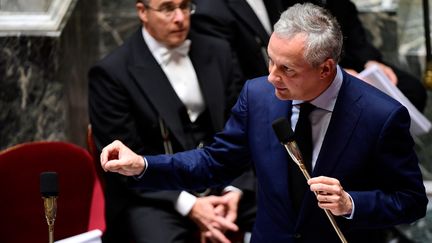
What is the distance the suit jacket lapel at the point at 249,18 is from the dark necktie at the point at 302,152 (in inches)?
48.1

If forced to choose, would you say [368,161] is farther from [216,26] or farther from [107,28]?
[107,28]

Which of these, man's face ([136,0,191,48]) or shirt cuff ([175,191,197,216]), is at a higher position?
man's face ([136,0,191,48])

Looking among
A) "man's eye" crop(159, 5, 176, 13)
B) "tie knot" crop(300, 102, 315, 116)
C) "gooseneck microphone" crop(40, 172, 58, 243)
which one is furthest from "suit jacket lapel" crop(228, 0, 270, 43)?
"gooseneck microphone" crop(40, 172, 58, 243)

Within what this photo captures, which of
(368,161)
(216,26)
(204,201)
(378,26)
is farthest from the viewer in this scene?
(378,26)

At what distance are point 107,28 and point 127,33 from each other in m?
0.11

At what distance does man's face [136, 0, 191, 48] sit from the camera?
3.10 meters

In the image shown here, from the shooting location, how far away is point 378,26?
13.1ft

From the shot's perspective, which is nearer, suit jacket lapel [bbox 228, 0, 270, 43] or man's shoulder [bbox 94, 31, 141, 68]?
man's shoulder [bbox 94, 31, 141, 68]

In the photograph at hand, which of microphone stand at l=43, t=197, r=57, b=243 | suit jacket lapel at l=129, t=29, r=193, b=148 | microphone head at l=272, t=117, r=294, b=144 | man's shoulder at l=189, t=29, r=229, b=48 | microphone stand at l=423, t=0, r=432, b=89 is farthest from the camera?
microphone stand at l=423, t=0, r=432, b=89

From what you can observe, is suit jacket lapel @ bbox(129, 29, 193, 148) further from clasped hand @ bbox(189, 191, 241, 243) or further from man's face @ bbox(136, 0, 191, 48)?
clasped hand @ bbox(189, 191, 241, 243)

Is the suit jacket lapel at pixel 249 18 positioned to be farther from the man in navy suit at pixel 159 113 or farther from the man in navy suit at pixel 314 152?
the man in navy suit at pixel 314 152

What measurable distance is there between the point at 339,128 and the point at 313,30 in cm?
29

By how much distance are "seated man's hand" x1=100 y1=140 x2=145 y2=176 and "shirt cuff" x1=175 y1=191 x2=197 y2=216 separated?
93 centimetres

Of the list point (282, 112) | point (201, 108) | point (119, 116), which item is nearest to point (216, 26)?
point (201, 108)
